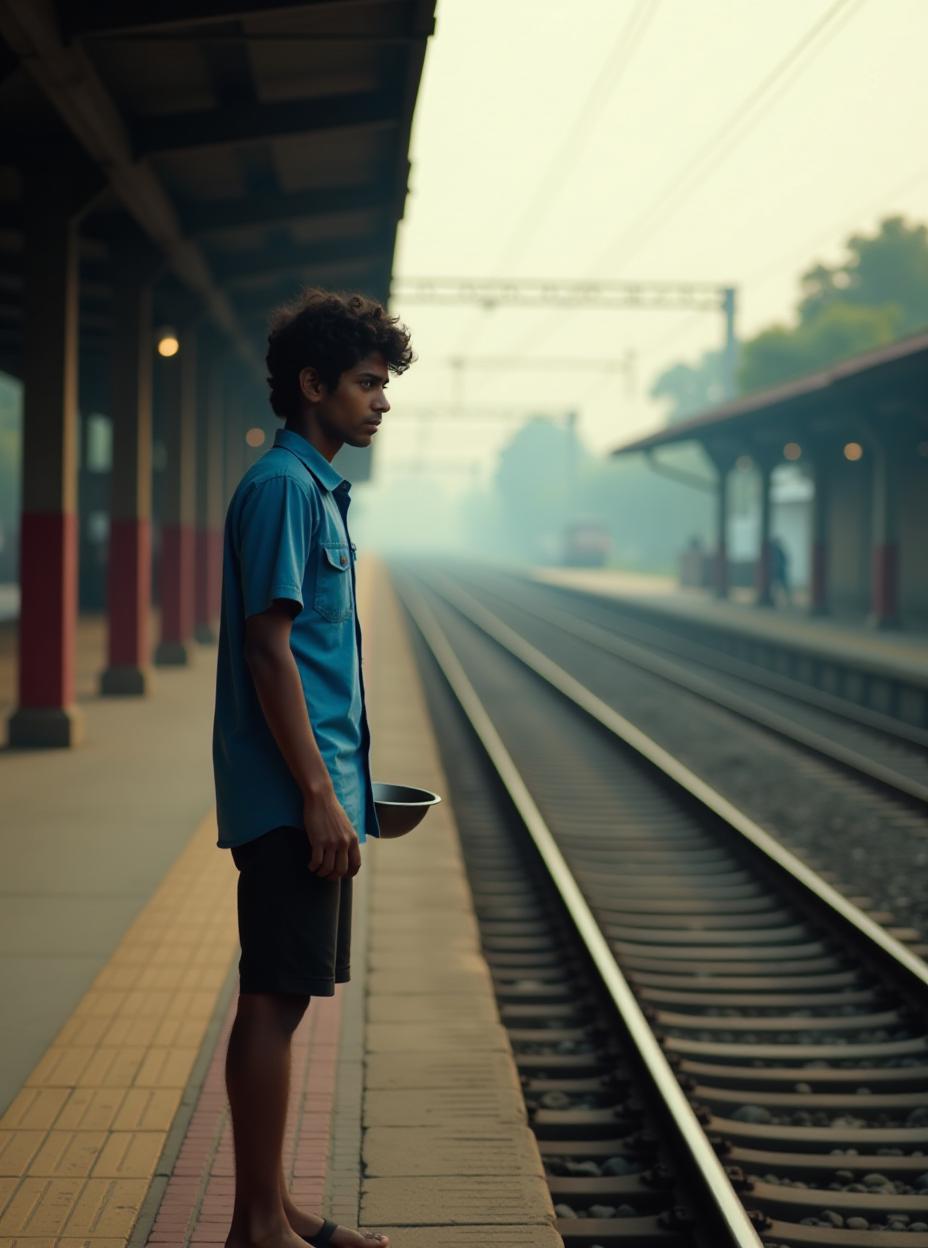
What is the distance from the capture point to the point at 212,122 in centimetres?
1072

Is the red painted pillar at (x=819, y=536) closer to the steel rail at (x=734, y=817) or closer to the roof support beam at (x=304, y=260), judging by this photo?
the steel rail at (x=734, y=817)

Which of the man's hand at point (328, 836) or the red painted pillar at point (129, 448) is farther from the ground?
the red painted pillar at point (129, 448)

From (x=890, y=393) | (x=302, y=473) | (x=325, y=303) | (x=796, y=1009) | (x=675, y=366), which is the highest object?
(x=675, y=366)

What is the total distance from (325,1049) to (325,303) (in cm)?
257

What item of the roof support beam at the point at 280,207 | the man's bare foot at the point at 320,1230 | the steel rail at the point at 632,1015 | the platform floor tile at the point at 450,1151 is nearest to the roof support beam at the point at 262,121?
the roof support beam at the point at 280,207

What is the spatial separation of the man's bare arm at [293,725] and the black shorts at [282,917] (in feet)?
0.20

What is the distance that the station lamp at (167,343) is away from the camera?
1507 centimetres

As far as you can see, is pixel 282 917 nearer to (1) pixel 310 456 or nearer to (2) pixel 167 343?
(1) pixel 310 456

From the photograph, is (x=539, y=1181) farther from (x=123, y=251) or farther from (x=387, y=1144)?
(x=123, y=251)

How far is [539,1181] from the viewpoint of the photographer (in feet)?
12.0

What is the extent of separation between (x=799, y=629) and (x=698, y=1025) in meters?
19.5

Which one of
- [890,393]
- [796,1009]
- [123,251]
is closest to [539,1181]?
[796,1009]

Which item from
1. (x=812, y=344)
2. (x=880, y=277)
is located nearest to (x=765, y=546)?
(x=812, y=344)

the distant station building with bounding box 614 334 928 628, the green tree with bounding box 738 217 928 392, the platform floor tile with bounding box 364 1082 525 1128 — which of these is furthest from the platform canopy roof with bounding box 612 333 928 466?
the green tree with bounding box 738 217 928 392
